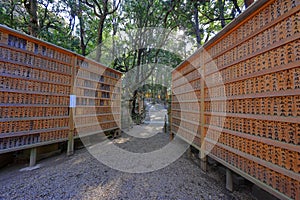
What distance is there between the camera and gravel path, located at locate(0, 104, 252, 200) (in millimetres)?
1898

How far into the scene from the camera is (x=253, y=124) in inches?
62.0

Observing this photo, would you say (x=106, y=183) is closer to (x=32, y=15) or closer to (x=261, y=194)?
(x=261, y=194)

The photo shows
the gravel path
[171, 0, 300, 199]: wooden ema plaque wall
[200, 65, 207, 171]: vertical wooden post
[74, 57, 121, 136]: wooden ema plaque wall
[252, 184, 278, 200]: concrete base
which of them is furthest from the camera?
[74, 57, 121, 136]: wooden ema plaque wall

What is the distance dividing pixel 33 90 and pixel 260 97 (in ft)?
11.6

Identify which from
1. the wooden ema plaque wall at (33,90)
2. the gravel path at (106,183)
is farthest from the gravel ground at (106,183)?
the wooden ema plaque wall at (33,90)

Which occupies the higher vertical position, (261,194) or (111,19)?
(111,19)

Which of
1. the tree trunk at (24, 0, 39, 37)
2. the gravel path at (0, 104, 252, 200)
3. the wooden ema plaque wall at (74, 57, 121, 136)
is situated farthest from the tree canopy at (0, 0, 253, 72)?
the gravel path at (0, 104, 252, 200)

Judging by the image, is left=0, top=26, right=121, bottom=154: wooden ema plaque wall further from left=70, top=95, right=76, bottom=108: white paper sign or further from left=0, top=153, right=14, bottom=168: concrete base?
left=0, top=153, right=14, bottom=168: concrete base

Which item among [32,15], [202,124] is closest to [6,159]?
[202,124]

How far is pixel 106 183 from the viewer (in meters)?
2.19

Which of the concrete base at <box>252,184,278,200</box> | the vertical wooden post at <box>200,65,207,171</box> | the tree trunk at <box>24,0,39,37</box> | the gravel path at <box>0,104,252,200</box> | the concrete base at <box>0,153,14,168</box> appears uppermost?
the tree trunk at <box>24,0,39,37</box>

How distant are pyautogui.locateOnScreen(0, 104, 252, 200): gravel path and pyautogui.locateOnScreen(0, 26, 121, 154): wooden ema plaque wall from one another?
0.59 meters

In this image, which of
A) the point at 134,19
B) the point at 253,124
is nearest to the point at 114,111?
the point at 253,124

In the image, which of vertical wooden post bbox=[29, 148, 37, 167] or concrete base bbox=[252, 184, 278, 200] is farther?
vertical wooden post bbox=[29, 148, 37, 167]
